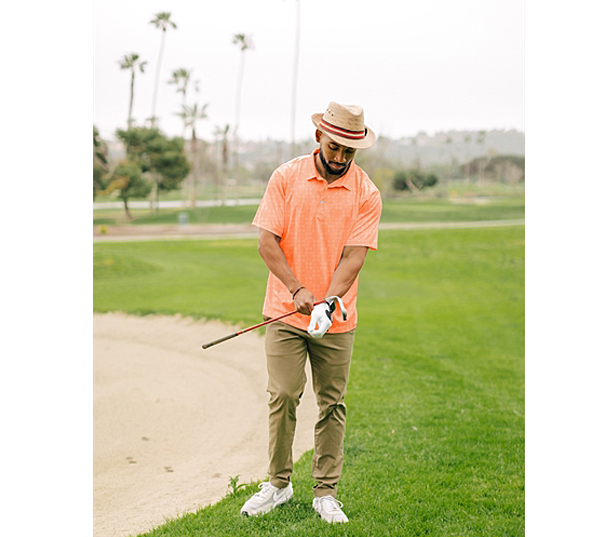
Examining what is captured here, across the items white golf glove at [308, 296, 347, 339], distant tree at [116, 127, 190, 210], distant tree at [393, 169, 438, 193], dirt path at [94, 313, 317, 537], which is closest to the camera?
white golf glove at [308, 296, 347, 339]

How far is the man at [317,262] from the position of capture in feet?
8.38

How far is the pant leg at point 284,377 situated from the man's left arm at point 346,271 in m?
0.21

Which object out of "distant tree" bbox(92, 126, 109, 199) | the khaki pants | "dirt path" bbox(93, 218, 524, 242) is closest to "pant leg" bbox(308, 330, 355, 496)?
the khaki pants

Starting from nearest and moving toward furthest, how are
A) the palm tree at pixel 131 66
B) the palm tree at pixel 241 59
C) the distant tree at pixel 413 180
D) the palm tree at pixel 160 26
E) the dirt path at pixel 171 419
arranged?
the dirt path at pixel 171 419 < the palm tree at pixel 131 66 < the palm tree at pixel 160 26 < the palm tree at pixel 241 59 < the distant tree at pixel 413 180

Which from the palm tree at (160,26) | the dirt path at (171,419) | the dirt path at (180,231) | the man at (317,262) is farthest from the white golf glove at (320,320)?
the palm tree at (160,26)

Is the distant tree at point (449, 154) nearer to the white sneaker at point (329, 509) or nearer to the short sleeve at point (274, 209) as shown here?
the short sleeve at point (274, 209)

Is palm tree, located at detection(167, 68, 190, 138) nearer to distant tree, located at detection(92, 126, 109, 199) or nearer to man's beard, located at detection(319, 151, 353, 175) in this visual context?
distant tree, located at detection(92, 126, 109, 199)

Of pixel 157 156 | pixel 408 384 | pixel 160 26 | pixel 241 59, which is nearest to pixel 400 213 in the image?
pixel 241 59

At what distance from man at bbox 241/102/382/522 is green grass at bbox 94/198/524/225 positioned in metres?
15.2

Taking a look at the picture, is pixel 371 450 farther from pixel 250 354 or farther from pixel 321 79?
pixel 321 79

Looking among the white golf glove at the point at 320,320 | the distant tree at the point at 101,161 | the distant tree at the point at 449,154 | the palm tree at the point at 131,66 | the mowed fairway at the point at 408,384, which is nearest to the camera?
the white golf glove at the point at 320,320

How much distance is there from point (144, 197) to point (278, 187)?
50.8ft

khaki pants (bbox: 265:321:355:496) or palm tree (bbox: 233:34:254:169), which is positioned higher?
palm tree (bbox: 233:34:254:169)

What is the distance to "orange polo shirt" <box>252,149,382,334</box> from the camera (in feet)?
8.43
